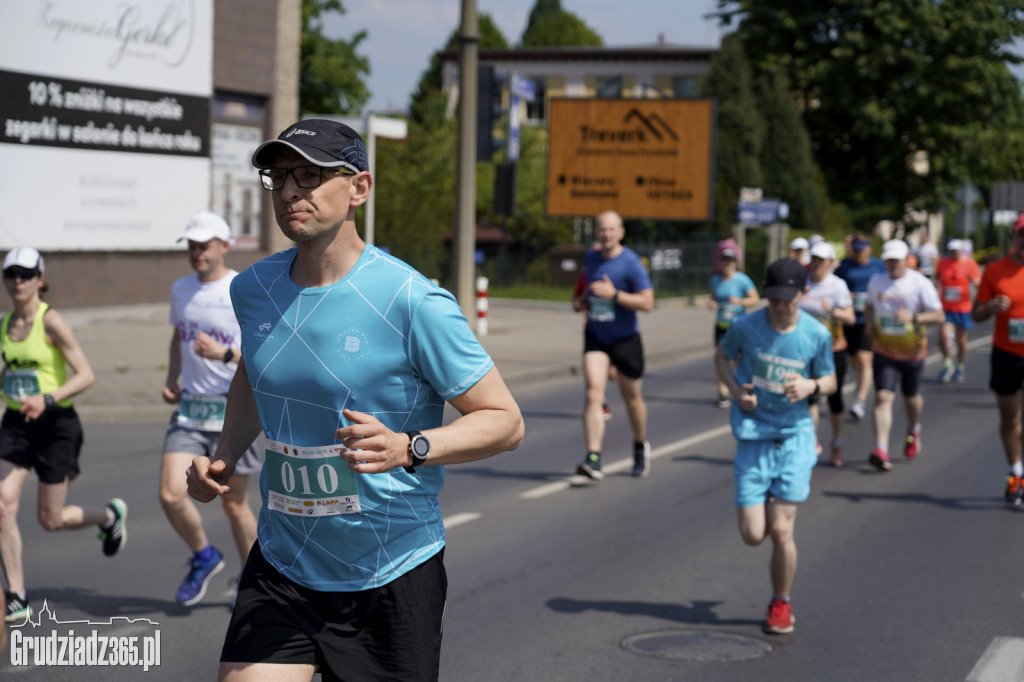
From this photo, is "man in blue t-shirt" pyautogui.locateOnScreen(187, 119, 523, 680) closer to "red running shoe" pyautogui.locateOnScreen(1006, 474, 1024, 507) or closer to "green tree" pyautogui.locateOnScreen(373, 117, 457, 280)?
"red running shoe" pyautogui.locateOnScreen(1006, 474, 1024, 507)

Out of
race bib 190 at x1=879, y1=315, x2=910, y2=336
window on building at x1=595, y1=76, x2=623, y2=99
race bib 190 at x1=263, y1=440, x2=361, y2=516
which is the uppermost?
window on building at x1=595, y1=76, x2=623, y2=99

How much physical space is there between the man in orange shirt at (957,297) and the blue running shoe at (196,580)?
44.9 ft

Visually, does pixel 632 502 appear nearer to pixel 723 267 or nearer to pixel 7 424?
pixel 7 424

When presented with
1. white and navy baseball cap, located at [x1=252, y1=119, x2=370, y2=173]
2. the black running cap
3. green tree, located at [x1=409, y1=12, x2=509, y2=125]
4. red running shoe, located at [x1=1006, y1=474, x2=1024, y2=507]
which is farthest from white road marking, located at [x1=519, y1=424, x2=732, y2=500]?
green tree, located at [x1=409, y1=12, x2=509, y2=125]

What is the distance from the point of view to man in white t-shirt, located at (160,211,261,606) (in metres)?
6.42

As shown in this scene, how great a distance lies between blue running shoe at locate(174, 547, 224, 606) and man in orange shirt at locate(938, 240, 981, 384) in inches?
539

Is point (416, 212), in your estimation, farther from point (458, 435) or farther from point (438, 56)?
point (438, 56)

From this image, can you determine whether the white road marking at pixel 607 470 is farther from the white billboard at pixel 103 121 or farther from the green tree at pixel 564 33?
the green tree at pixel 564 33

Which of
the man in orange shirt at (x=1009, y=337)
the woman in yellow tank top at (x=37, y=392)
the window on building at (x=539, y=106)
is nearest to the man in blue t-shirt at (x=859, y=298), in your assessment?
the man in orange shirt at (x=1009, y=337)

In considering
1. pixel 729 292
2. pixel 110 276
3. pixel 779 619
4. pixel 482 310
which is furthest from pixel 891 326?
pixel 110 276

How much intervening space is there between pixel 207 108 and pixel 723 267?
42.4 ft

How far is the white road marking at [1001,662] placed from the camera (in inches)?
221

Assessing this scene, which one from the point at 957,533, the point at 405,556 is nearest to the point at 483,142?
the point at 957,533

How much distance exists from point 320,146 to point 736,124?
4618 cm
